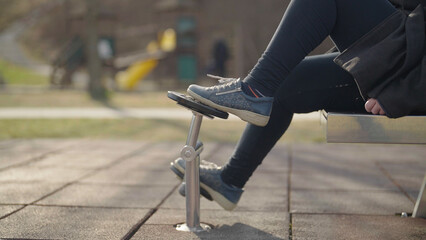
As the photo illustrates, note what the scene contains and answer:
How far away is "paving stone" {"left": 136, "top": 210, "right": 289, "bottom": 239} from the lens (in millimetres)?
2307

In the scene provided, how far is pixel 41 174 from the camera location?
3662 mm

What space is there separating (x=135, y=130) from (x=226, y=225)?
3912mm

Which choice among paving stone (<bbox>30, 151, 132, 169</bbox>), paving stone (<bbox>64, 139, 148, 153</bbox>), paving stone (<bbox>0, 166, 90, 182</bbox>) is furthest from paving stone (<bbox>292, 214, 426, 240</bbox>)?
paving stone (<bbox>64, 139, 148, 153</bbox>)

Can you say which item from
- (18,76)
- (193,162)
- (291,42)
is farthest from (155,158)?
(18,76)

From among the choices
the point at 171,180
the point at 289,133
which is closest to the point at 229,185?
the point at 171,180

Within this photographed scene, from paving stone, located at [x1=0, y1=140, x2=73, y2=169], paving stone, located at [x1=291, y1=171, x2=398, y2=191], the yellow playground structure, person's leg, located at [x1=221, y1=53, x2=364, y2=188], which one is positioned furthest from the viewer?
the yellow playground structure

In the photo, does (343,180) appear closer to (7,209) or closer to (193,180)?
(193,180)

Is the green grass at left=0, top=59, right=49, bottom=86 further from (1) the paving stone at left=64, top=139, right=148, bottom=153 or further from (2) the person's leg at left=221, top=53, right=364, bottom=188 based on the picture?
(2) the person's leg at left=221, top=53, right=364, bottom=188

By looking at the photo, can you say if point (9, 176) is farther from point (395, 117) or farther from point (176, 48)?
point (176, 48)

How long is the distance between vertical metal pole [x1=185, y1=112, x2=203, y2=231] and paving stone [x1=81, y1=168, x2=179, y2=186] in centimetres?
100

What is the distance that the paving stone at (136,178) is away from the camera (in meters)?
3.46

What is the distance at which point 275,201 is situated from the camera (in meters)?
2.99

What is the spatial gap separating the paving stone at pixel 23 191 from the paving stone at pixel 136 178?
10.5 inches

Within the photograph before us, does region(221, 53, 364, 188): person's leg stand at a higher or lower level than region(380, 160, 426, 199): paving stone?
higher
